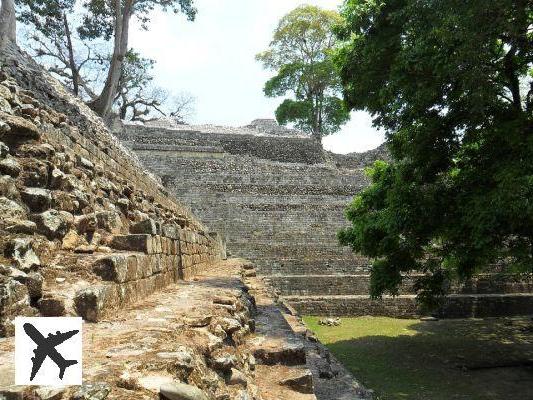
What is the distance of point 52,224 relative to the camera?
9.52 feet

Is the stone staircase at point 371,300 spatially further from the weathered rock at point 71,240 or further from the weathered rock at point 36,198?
the weathered rock at point 36,198

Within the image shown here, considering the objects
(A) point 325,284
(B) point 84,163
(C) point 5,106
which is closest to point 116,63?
(A) point 325,284

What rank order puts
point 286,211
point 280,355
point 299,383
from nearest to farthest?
point 299,383 < point 280,355 < point 286,211

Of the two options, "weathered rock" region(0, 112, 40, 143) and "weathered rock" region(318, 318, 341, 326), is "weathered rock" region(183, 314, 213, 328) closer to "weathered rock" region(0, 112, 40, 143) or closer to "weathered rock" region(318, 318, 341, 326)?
"weathered rock" region(0, 112, 40, 143)

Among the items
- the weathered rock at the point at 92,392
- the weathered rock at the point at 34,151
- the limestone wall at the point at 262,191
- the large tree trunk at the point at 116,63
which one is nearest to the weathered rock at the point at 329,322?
the limestone wall at the point at 262,191

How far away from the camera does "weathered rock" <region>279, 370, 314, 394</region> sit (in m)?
2.43

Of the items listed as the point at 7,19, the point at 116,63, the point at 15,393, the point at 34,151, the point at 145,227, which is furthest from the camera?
the point at 116,63

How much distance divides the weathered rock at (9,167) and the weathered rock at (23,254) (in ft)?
2.53

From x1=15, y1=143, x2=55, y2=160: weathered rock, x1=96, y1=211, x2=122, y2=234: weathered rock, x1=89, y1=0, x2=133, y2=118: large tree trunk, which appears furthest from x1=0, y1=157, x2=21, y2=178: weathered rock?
x1=89, y1=0, x2=133, y2=118: large tree trunk

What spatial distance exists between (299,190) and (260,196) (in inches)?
99.3

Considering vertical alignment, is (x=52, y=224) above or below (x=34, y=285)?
above

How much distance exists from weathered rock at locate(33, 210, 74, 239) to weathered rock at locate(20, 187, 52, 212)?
0.07m

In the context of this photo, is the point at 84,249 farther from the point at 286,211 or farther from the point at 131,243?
the point at 286,211

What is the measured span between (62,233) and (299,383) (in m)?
1.94
